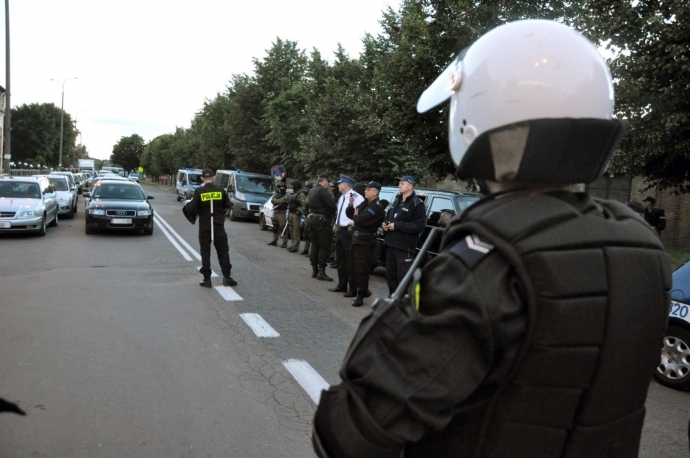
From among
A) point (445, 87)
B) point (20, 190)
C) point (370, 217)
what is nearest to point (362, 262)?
point (370, 217)

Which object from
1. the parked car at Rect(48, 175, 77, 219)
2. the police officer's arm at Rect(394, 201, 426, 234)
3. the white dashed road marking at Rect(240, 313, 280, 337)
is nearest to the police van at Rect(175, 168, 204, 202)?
the parked car at Rect(48, 175, 77, 219)

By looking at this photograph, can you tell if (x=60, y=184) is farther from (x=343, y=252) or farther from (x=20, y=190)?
(x=343, y=252)

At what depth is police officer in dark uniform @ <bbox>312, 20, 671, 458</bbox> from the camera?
1267 mm

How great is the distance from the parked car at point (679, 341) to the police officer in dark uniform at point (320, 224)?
654cm

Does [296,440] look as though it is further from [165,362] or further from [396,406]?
[396,406]

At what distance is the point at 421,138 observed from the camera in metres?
14.7

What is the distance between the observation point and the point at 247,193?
25453 mm

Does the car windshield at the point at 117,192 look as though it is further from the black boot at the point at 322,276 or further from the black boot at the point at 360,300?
the black boot at the point at 360,300

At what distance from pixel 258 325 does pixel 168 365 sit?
6.10 ft

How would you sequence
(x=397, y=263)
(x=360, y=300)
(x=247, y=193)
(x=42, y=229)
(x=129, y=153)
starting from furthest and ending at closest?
(x=129, y=153) < (x=247, y=193) < (x=42, y=229) < (x=360, y=300) < (x=397, y=263)

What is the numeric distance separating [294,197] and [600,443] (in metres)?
14.5

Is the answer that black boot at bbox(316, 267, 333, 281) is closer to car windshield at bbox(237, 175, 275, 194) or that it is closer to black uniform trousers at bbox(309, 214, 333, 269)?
black uniform trousers at bbox(309, 214, 333, 269)

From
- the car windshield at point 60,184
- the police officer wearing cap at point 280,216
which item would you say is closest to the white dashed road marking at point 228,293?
the police officer wearing cap at point 280,216

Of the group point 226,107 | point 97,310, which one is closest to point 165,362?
point 97,310
